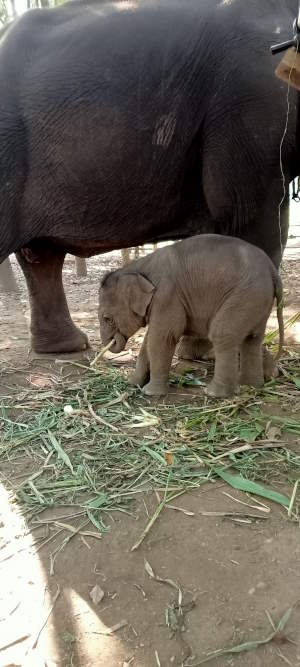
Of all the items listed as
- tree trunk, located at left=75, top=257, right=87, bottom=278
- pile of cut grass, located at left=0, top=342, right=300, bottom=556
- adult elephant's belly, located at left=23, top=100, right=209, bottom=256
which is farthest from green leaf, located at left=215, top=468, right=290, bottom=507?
tree trunk, located at left=75, top=257, right=87, bottom=278

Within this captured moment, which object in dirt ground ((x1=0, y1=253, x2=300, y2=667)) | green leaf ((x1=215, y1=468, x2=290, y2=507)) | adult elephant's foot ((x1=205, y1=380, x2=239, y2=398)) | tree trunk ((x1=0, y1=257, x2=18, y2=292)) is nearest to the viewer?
dirt ground ((x1=0, y1=253, x2=300, y2=667))

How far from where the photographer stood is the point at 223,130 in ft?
9.42

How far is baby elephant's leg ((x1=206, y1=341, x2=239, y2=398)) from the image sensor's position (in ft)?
8.68

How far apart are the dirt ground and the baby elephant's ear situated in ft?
3.33

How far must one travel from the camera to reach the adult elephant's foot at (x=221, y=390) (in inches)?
107

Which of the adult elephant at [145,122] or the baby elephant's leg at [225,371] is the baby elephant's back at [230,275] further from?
the adult elephant at [145,122]

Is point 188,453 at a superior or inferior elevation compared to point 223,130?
inferior

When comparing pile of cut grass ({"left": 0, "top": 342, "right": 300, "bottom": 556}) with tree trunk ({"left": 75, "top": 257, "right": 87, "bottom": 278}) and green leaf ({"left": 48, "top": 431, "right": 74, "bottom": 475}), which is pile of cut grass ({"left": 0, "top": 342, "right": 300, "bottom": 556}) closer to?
green leaf ({"left": 48, "top": 431, "right": 74, "bottom": 475})

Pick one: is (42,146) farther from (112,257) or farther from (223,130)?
(112,257)

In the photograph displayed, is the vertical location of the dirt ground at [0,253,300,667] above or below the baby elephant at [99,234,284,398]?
below

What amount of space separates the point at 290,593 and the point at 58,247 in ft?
8.50

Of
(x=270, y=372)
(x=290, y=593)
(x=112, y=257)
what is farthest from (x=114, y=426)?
(x=112, y=257)

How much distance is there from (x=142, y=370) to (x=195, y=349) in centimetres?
50

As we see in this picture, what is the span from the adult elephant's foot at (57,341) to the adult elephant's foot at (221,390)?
53.3 inches
